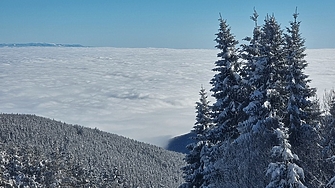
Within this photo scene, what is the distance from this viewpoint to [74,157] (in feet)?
372

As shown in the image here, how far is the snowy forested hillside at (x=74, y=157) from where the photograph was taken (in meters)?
63.0

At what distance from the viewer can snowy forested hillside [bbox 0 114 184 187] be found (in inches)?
2480

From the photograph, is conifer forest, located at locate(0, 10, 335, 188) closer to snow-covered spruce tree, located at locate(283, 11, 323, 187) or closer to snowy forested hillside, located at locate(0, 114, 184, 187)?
snow-covered spruce tree, located at locate(283, 11, 323, 187)

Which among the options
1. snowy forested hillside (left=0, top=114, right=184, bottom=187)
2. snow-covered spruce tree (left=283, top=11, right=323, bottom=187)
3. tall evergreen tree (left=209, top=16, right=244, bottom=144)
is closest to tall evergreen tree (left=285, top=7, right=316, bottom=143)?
snow-covered spruce tree (left=283, top=11, right=323, bottom=187)

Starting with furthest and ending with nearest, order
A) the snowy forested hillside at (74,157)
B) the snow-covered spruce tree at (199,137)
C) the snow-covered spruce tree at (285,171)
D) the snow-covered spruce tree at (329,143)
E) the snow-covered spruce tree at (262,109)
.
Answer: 1. the snowy forested hillside at (74,157)
2. the snow-covered spruce tree at (199,137)
3. the snow-covered spruce tree at (262,109)
4. the snow-covered spruce tree at (329,143)
5. the snow-covered spruce tree at (285,171)

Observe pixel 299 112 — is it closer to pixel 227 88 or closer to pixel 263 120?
pixel 263 120

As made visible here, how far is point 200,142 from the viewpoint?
27.6 metres

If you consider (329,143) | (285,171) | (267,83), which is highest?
(267,83)

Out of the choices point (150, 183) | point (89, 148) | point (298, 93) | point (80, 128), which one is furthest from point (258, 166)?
point (80, 128)

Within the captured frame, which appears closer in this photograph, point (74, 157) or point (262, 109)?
point (262, 109)

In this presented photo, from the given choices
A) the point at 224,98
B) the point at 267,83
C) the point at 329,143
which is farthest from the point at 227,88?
the point at 329,143

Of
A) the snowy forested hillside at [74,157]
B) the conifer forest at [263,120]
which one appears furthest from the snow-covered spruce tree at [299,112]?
the snowy forested hillside at [74,157]

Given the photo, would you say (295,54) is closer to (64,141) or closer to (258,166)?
(258,166)

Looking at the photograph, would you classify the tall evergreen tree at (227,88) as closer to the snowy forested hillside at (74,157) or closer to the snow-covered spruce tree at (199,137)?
Result: the snow-covered spruce tree at (199,137)
